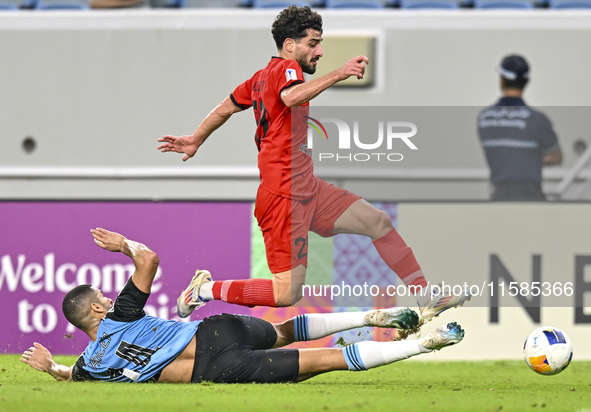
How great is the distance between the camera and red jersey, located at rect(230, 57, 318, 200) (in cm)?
473

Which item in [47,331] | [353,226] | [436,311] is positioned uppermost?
[353,226]

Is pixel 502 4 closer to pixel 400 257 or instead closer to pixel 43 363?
pixel 400 257

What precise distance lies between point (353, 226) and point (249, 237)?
1.96m

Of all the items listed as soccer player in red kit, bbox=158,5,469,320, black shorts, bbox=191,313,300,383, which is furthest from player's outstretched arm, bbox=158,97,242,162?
black shorts, bbox=191,313,300,383

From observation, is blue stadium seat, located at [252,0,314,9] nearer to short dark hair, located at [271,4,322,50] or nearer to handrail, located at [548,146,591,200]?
handrail, located at [548,146,591,200]

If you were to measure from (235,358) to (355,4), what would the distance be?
214 inches

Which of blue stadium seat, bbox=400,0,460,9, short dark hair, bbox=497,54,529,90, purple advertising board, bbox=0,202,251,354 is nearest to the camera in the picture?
purple advertising board, bbox=0,202,251,354

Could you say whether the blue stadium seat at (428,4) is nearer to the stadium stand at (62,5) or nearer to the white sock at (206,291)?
the stadium stand at (62,5)

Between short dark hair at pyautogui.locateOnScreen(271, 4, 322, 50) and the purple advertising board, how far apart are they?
7.52 feet

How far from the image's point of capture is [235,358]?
A: 4.49 m

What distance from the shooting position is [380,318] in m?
4.57

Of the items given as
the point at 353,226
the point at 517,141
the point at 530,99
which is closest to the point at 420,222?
the point at 517,141

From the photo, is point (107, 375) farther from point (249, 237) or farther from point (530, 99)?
point (530, 99)

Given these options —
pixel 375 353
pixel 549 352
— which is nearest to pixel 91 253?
pixel 375 353
